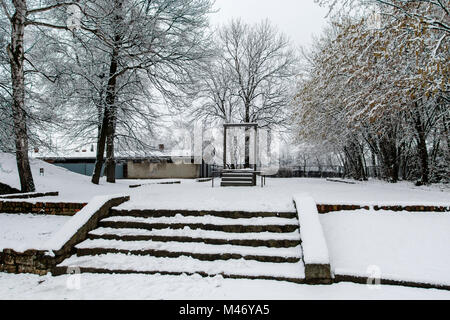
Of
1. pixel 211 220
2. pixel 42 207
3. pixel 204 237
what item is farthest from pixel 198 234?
pixel 42 207

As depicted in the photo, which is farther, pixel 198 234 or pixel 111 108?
Answer: pixel 111 108

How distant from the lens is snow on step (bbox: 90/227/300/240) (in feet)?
16.0

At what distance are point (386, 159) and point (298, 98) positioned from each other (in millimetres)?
6446

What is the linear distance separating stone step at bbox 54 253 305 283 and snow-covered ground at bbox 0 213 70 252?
843 millimetres

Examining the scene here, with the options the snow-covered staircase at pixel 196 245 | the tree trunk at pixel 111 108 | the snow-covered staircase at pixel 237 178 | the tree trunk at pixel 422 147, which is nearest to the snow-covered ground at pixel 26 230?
the snow-covered staircase at pixel 196 245

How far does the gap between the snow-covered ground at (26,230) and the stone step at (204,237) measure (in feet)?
3.08

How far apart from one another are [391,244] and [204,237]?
3107 millimetres

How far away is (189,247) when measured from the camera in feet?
15.6

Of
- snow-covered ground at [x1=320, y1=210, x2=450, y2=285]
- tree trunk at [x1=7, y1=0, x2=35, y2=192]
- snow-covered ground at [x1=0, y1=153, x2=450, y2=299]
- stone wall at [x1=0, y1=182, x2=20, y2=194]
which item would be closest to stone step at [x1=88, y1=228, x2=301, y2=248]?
snow-covered ground at [x1=0, y1=153, x2=450, y2=299]

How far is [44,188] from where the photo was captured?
31.0 feet

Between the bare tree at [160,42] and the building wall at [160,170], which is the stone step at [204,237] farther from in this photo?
the building wall at [160,170]

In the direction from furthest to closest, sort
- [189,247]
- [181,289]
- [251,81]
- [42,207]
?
1. [251,81]
2. [42,207]
3. [189,247]
4. [181,289]

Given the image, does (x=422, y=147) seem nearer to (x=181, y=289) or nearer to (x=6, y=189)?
(x=181, y=289)
